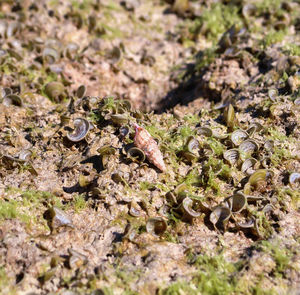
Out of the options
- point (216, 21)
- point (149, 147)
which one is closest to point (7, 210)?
point (149, 147)

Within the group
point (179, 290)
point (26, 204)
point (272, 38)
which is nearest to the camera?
point (179, 290)

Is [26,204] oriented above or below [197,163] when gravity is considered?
below

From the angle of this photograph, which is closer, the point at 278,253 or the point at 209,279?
the point at 209,279

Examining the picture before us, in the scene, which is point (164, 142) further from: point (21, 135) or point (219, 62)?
point (219, 62)

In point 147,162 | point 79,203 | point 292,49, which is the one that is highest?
point 292,49

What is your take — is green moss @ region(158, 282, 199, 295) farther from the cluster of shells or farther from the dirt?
the cluster of shells

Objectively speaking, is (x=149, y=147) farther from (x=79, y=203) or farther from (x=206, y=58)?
(x=206, y=58)

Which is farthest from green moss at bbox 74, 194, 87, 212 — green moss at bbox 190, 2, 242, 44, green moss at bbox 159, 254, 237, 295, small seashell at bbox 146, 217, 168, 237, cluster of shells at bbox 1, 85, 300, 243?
green moss at bbox 190, 2, 242, 44

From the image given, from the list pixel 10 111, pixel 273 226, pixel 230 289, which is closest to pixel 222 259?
pixel 230 289

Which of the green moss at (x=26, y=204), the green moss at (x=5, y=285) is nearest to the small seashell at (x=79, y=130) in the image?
the green moss at (x=26, y=204)
